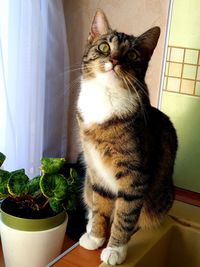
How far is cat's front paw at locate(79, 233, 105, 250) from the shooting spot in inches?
36.2

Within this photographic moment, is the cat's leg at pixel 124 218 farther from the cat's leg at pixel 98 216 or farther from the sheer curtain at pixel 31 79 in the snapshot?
the sheer curtain at pixel 31 79

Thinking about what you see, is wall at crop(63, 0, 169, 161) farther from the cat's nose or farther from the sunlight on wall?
the cat's nose

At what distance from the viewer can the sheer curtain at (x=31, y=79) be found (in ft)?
3.72

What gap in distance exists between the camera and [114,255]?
2.74 ft

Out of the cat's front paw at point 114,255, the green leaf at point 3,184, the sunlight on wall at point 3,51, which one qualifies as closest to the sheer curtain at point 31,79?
the sunlight on wall at point 3,51

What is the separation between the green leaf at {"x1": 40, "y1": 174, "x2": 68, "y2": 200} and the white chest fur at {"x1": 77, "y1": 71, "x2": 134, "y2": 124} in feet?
0.55

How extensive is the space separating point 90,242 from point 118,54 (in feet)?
1.59

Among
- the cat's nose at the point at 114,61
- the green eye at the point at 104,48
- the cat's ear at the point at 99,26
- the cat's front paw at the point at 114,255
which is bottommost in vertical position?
Result: the cat's front paw at the point at 114,255

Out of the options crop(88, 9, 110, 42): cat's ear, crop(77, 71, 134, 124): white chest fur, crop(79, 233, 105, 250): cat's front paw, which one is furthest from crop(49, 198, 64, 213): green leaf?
crop(88, 9, 110, 42): cat's ear

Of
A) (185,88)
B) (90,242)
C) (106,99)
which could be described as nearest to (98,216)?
(90,242)

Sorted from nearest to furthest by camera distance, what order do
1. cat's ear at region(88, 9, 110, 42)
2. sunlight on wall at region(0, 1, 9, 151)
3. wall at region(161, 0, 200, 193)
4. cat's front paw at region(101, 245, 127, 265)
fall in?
cat's front paw at region(101, 245, 127, 265) < cat's ear at region(88, 9, 110, 42) < sunlight on wall at region(0, 1, 9, 151) < wall at region(161, 0, 200, 193)

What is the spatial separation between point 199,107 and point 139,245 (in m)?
0.56

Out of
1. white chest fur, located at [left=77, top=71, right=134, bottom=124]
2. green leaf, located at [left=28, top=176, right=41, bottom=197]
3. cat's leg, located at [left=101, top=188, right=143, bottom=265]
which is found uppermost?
white chest fur, located at [left=77, top=71, right=134, bottom=124]

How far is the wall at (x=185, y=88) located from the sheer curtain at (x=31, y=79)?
16.5 inches
